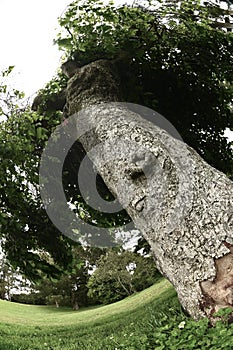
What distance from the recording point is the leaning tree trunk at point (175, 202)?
4148 mm

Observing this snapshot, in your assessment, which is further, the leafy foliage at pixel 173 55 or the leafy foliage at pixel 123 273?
the leafy foliage at pixel 123 273

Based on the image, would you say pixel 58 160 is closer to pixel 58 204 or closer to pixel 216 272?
pixel 58 204

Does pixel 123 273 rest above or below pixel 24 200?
above

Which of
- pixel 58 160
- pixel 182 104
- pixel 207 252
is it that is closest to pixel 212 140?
pixel 182 104

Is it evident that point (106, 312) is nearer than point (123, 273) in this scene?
Yes

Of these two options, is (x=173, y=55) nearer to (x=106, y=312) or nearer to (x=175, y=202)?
(x=175, y=202)

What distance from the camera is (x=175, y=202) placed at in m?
4.65

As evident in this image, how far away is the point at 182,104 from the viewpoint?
1018 centimetres

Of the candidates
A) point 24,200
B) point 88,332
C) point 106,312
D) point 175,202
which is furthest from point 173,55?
point 106,312

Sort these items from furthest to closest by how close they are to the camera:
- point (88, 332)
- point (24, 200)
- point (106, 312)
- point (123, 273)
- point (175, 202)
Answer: point (123, 273), point (106, 312), point (88, 332), point (24, 200), point (175, 202)

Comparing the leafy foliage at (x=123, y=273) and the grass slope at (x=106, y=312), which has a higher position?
the leafy foliage at (x=123, y=273)

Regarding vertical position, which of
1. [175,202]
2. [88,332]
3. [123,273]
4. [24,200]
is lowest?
[88,332]

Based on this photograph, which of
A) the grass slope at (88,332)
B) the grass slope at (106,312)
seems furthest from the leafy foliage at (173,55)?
the grass slope at (106,312)

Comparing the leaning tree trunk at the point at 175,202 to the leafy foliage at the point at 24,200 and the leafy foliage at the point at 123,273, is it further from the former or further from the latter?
the leafy foliage at the point at 123,273
